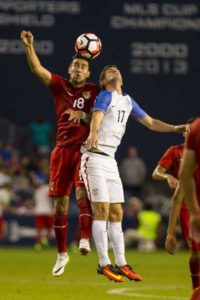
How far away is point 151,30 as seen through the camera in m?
22.3

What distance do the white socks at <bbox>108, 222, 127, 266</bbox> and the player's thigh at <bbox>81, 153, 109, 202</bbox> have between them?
1.29 feet

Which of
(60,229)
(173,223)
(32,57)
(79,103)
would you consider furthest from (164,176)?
(32,57)

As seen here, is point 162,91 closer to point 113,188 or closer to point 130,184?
point 130,184

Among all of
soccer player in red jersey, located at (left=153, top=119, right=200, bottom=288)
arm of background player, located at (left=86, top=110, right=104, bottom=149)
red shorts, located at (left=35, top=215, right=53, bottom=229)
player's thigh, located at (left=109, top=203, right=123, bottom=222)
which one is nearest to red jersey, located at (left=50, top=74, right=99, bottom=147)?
arm of background player, located at (left=86, top=110, right=104, bottom=149)

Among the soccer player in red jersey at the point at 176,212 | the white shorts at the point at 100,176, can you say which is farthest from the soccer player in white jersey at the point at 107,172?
the soccer player in red jersey at the point at 176,212

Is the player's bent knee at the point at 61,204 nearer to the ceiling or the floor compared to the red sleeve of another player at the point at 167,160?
nearer to the floor

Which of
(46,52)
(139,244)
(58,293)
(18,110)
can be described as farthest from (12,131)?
(58,293)

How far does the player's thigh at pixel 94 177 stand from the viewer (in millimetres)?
10555

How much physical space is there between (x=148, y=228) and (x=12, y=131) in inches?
155

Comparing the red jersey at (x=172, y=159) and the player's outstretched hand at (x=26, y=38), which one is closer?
the player's outstretched hand at (x=26, y=38)

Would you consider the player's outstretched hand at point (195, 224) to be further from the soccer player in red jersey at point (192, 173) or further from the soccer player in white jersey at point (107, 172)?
the soccer player in white jersey at point (107, 172)

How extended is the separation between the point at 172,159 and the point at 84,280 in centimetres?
384

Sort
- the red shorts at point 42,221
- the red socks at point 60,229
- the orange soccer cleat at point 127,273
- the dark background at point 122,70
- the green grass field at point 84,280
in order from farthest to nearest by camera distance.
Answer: the dark background at point 122,70, the red shorts at point 42,221, the green grass field at point 84,280, the red socks at point 60,229, the orange soccer cleat at point 127,273

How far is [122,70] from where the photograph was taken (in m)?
22.6
